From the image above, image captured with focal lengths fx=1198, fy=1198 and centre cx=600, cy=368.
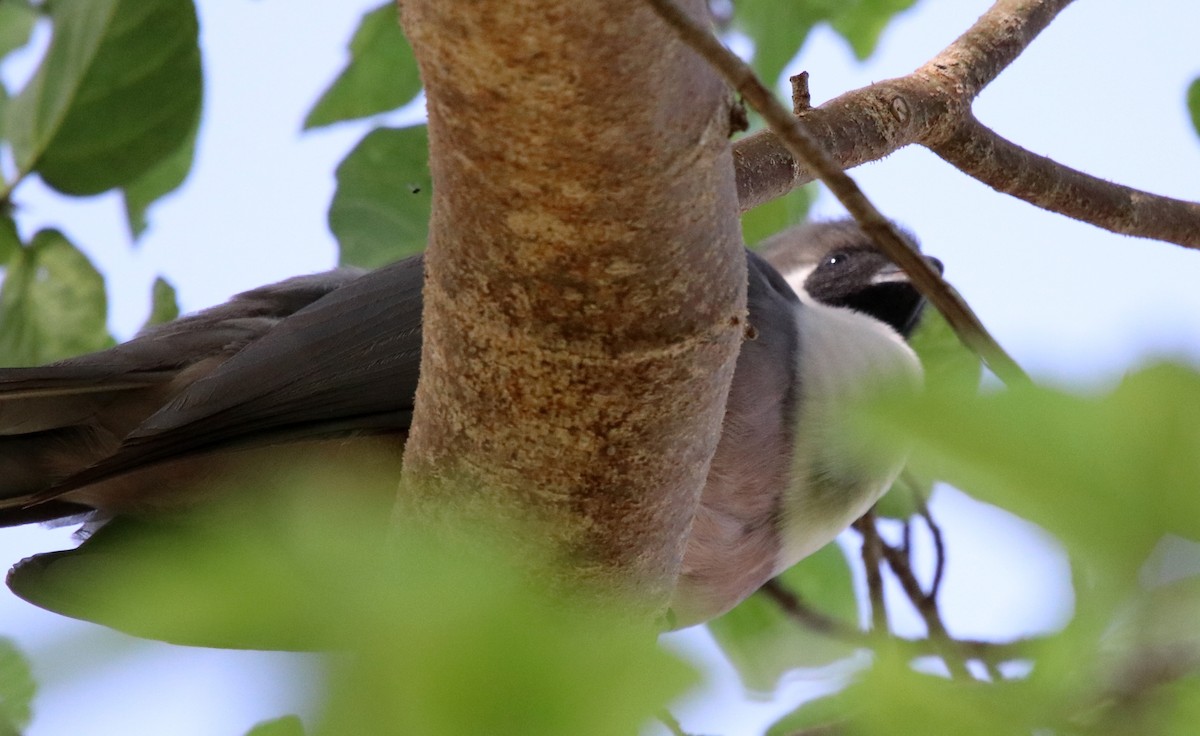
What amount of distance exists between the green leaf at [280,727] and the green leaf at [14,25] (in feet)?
7.82

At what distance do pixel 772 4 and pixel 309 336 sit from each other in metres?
1.18

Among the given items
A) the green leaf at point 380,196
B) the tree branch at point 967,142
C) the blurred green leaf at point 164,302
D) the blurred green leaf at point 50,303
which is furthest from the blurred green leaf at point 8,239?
the tree branch at point 967,142

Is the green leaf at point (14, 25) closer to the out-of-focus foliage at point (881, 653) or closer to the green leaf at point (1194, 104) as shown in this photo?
the green leaf at point (1194, 104)

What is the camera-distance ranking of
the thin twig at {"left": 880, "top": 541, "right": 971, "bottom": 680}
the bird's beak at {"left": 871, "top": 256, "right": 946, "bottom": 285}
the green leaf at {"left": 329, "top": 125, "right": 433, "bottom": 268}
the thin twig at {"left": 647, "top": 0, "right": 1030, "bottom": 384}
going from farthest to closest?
the bird's beak at {"left": 871, "top": 256, "right": 946, "bottom": 285} < the green leaf at {"left": 329, "top": 125, "right": 433, "bottom": 268} < the thin twig at {"left": 880, "top": 541, "right": 971, "bottom": 680} < the thin twig at {"left": 647, "top": 0, "right": 1030, "bottom": 384}

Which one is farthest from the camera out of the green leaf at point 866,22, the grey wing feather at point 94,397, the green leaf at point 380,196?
the green leaf at point 866,22

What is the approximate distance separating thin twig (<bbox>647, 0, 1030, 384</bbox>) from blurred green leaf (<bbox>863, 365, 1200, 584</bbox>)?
318 millimetres

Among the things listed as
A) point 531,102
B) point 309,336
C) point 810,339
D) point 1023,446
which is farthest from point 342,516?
point 810,339

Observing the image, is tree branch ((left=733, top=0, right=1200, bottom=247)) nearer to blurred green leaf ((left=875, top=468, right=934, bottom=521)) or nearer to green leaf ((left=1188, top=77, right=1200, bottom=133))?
green leaf ((left=1188, top=77, right=1200, bottom=133))

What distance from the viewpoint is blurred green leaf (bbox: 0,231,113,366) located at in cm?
193

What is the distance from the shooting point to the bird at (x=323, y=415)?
56.2 inches

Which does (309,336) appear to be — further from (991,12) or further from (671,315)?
(991,12)

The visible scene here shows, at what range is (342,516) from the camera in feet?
2.03

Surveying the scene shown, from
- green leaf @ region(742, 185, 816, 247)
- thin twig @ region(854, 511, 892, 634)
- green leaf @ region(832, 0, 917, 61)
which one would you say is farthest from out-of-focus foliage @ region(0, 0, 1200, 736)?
green leaf @ region(832, 0, 917, 61)

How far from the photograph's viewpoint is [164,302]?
197 cm
